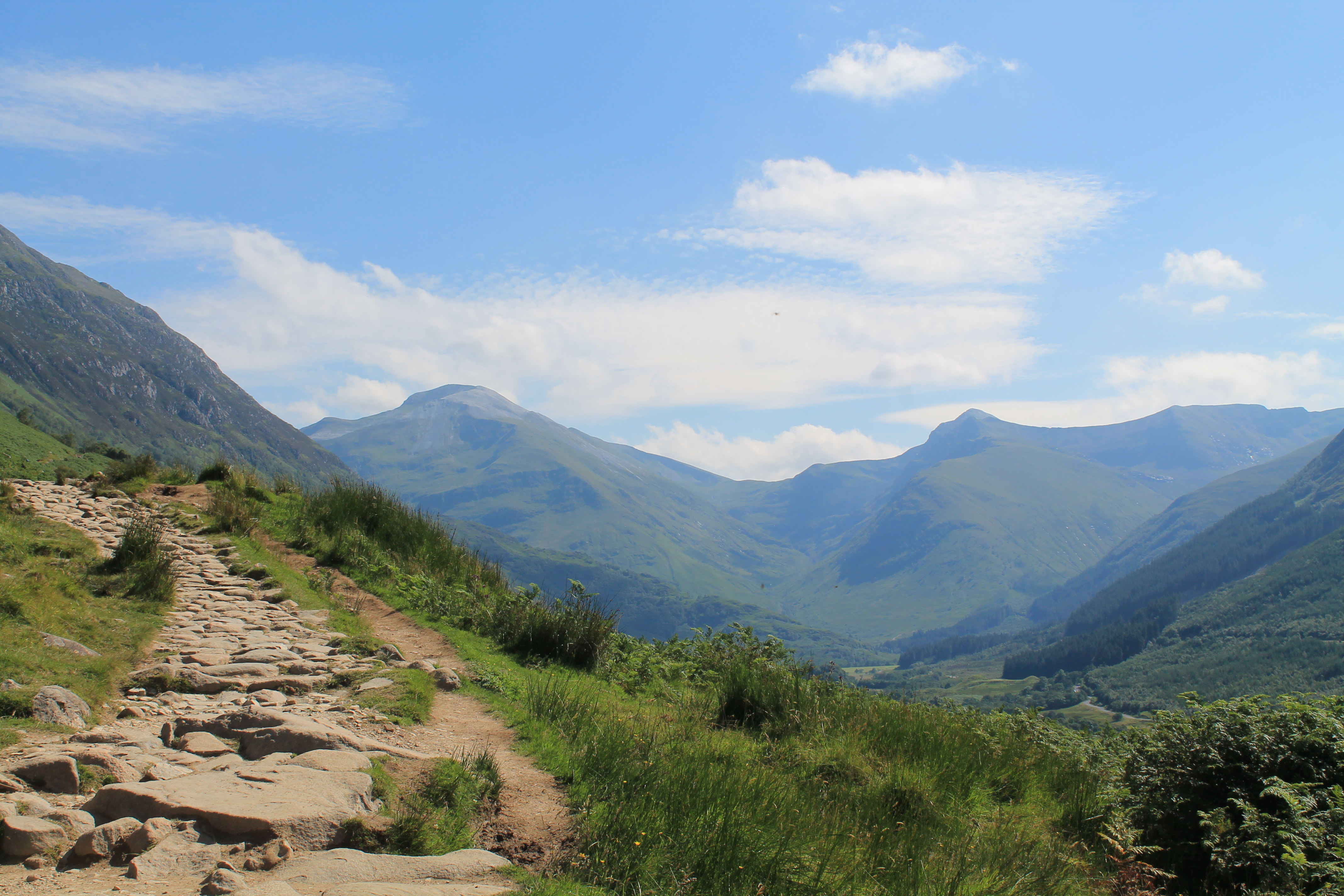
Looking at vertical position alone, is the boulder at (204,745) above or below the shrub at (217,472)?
below

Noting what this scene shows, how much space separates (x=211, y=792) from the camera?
4367mm

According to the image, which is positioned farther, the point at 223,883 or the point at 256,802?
the point at 256,802

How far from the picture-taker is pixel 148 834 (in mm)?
3826

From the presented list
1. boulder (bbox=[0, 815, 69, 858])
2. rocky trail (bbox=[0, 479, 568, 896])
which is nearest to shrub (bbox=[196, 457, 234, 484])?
rocky trail (bbox=[0, 479, 568, 896])

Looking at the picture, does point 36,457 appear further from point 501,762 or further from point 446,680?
point 501,762

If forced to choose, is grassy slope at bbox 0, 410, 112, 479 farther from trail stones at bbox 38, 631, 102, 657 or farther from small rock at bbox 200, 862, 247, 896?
small rock at bbox 200, 862, 247, 896

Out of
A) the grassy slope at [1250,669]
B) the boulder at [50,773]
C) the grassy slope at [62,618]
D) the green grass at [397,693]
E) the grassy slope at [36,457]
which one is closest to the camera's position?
the boulder at [50,773]

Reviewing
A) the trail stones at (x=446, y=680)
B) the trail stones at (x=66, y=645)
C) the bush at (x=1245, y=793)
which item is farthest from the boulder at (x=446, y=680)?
the bush at (x=1245, y=793)

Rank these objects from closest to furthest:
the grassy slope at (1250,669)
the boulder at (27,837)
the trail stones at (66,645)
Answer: the boulder at (27,837) < the trail stones at (66,645) < the grassy slope at (1250,669)

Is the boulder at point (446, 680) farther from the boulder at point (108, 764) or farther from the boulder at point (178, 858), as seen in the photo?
the boulder at point (178, 858)

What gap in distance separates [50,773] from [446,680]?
385 cm

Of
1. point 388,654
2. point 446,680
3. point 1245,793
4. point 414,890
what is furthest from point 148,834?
point 1245,793

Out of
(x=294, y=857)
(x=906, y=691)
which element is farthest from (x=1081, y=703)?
(x=294, y=857)

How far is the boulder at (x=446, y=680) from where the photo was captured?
25.6 ft
